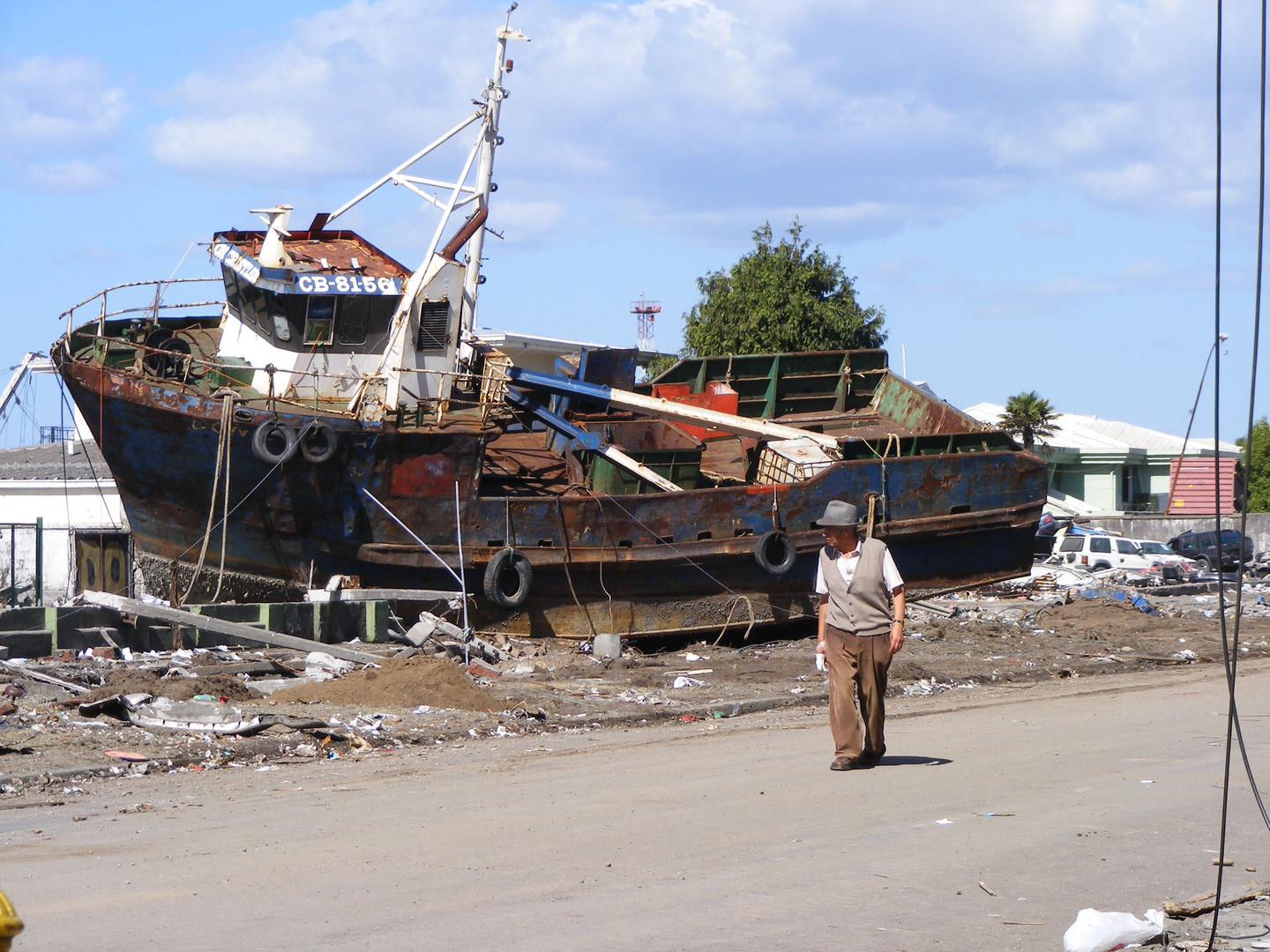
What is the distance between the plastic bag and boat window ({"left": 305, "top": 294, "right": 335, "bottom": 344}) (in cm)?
1388

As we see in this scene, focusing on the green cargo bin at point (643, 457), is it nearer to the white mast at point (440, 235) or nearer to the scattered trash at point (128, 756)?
the white mast at point (440, 235)

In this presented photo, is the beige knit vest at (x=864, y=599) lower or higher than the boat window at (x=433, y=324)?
lower

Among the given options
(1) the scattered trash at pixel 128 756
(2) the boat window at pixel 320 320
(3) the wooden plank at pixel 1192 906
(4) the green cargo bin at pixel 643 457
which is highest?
(2) the boat window at pixel 320 320

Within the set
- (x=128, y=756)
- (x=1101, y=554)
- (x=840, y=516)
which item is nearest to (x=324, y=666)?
(x=128, y=756)

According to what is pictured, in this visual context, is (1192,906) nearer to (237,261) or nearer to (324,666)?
(324,666)

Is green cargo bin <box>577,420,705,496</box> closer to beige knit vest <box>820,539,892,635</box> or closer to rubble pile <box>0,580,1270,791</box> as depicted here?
rubble pile <box>0,580,1270,791</box>

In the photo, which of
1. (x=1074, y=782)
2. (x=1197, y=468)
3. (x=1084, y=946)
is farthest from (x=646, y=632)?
(x=1197, y=468)

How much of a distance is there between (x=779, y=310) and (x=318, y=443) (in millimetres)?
23989

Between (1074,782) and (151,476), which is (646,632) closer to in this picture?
(151,476)

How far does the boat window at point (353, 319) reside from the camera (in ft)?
54.3

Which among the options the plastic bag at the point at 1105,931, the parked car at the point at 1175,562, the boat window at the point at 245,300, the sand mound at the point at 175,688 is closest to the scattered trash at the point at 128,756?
the sand mound at the point at 175,688

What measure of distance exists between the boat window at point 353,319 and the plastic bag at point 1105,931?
13.8m

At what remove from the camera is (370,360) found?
16.9 meters

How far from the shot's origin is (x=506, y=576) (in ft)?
51.9
